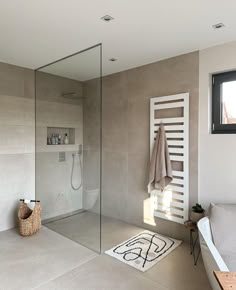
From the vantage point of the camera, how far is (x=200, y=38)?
248 centimetres

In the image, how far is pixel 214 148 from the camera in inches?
107

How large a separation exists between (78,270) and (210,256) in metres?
1.39

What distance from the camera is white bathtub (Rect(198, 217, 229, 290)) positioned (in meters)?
1.59

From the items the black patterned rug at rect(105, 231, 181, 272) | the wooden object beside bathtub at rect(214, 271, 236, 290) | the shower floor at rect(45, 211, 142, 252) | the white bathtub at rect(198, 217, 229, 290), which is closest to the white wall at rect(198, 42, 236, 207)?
the white bathtub at rect(198, 217, 229, 290)

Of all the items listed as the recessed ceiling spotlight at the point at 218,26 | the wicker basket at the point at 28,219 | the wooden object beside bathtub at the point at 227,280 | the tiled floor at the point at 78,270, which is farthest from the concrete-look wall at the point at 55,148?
the wooden object beside bathtub at the point at 227,280

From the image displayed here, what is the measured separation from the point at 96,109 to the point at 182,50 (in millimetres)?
1357

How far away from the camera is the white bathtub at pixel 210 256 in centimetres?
159

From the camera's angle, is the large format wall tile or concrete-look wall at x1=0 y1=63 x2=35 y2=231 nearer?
the large format wall tile

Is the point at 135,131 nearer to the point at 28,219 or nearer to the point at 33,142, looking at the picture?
the point at 33,142

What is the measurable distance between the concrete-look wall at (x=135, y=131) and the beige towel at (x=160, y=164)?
28 centimetres

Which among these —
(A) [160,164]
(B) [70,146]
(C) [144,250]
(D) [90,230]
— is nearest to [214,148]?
(A) [160,164]

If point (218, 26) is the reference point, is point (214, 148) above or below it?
below

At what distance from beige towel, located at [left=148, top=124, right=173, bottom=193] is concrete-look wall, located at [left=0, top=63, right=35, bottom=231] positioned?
79.1 inches

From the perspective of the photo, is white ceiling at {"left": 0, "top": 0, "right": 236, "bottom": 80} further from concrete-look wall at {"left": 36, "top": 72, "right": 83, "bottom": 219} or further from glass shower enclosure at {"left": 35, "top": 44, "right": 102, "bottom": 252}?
concrete-look wall at {"left": 36, "top": 72, "right": 83, "bottom": 219}
